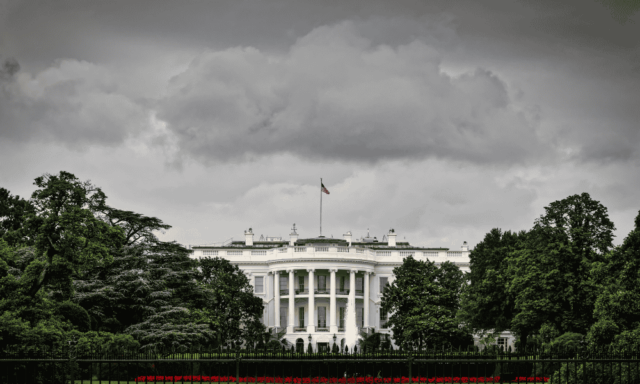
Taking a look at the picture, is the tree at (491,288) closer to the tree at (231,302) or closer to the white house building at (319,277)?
the tree at (231,302)

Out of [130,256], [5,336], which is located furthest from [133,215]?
[5,336]

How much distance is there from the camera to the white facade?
72500 mm

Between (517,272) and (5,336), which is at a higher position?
(517,272)

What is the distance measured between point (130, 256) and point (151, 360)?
93.0 ft

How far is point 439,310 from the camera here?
5300 cm

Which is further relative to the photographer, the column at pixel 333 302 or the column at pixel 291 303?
the column at pixel 333 302

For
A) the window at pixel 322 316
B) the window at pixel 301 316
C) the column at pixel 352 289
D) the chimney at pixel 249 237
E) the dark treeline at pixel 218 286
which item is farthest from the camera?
the chimney at pixel 249 237

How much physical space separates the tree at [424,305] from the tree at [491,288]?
6.32 feet

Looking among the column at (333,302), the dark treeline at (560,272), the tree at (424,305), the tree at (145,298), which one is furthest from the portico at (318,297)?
the dark treeline at (560,272)

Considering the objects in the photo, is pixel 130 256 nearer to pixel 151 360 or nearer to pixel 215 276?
pixel 215 276

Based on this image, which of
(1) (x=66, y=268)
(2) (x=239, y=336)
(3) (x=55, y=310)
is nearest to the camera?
(1) (x=66, y=268)

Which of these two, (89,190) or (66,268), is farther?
(89,190)

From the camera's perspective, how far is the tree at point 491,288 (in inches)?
1852

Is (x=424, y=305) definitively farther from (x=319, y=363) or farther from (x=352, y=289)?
(x=319, y=363)
